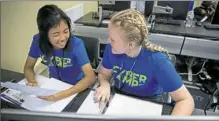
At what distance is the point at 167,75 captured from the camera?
963 mm

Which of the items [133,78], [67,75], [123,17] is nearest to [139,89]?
[133,78]

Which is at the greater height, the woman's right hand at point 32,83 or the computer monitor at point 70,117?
the computer monitor at point 70,117

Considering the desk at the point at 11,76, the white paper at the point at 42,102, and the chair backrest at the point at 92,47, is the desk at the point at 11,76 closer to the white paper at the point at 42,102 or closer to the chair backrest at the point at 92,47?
the white paper at the point at 42,102

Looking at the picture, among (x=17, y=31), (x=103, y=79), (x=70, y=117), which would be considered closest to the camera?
(x=70, y=117)

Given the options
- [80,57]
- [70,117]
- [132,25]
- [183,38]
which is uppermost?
[132,25]

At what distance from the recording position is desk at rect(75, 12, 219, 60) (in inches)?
89.1

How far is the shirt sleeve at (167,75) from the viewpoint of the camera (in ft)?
3.12

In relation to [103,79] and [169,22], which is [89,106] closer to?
[103,79]

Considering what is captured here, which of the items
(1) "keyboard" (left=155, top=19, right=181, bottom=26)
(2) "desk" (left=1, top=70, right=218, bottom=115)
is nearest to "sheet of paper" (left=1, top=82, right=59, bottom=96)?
(2) "desk" (left=1, top=70, right=218, bottom=115)

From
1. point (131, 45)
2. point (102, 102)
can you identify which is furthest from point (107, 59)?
point (102, 102)

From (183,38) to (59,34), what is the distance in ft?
5.12

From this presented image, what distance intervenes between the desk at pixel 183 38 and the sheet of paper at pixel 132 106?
1525mm

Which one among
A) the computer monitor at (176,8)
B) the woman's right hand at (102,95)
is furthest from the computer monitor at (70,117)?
the computer monitor at (176,8)

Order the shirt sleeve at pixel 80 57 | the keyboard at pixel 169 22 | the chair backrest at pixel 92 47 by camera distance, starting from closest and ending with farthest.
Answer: the shirt sleeve at pixel 80 57, the chair backrest at pixel 92 47, the keyboard at pixel 169 22
